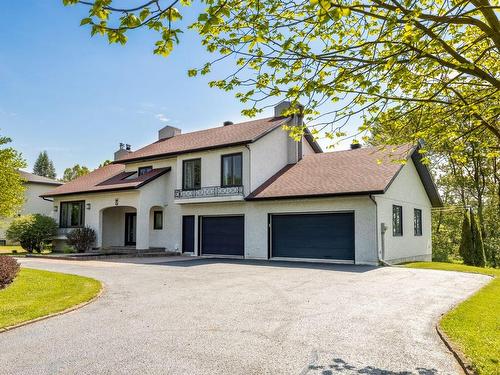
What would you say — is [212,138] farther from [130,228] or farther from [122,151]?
[122,151]

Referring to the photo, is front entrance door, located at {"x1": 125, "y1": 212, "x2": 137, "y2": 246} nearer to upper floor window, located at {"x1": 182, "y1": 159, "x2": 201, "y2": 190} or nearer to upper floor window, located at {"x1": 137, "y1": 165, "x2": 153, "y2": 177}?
upper floor window, located at {"x1": 137, "y1": 165, "x2": 153, "y2": 177}

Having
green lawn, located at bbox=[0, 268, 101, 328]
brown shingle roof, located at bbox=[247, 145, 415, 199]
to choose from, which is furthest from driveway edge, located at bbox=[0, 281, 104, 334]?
brown shingle roof, located at bbox=[247, 145, 415, 199]

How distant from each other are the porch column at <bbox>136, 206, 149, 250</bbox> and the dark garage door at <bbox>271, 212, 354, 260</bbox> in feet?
24.1

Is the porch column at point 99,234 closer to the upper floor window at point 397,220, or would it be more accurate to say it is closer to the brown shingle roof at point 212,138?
the brown shingle roof at point 212,138

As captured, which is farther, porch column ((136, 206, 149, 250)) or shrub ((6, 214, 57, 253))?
shrub ((6, 214, 57, 253))

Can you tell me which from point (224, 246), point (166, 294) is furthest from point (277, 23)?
point (224, 246)

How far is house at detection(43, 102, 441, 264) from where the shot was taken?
17.8m

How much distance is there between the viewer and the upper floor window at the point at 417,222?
22219 mm

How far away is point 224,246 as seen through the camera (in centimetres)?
2173

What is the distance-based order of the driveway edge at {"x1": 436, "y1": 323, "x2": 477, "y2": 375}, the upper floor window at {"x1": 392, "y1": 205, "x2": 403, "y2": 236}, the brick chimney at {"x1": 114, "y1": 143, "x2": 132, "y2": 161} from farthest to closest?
the brick chimney at {"x1": 114, "y1": 143, "x2": 132, "y2": 161}
the upper floor window at {"x1": 392, "y1": 205, "x2": 403, "y2": 236}
the driveway edge at {"x1": 436, "y1": 323, "x2": 477, "y2": 375}

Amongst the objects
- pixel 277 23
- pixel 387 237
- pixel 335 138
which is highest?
pixel 277 23

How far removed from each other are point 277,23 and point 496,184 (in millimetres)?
35714

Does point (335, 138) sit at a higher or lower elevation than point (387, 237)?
higher

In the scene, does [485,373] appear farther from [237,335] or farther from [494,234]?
[494,234]
